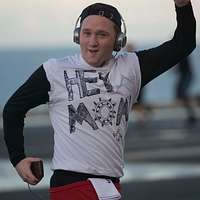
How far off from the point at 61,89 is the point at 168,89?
1938cm

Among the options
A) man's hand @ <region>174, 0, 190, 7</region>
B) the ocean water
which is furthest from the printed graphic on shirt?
the ocean water

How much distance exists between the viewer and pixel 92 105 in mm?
4746

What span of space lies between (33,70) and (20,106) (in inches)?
626

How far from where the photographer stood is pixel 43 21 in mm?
22266

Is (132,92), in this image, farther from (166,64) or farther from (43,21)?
(43,21)

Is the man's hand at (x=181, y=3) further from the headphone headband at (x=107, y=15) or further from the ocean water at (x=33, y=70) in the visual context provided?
the ocean water at (x=33, y=70)

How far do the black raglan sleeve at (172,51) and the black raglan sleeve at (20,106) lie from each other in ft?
1.61

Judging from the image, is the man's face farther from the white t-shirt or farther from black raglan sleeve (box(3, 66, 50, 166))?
black raglan sleeve (box(3, 66, 50, 166))

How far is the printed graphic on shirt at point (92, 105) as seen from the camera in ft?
15.5

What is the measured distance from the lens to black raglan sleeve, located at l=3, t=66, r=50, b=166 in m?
4.77

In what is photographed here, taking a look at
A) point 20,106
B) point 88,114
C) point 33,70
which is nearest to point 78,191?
point 88,114

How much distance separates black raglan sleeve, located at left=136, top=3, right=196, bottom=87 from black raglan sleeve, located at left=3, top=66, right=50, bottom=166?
490mm

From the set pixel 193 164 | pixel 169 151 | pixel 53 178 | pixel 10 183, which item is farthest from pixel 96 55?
pixel 169 151

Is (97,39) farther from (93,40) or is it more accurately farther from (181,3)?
(181,3)
